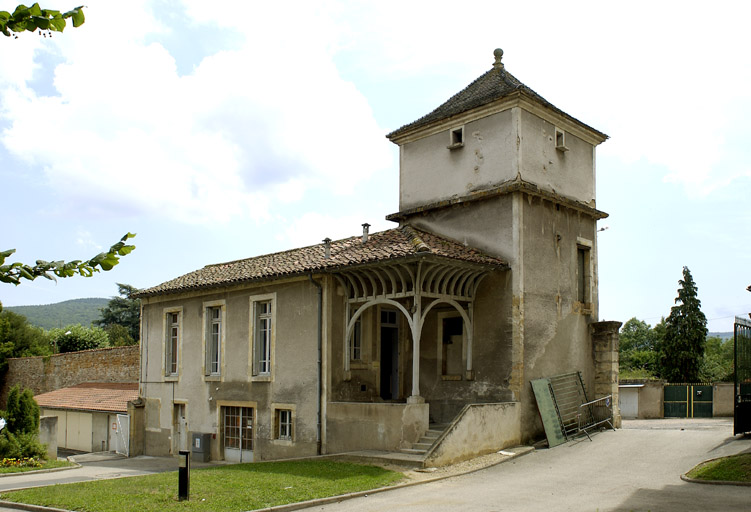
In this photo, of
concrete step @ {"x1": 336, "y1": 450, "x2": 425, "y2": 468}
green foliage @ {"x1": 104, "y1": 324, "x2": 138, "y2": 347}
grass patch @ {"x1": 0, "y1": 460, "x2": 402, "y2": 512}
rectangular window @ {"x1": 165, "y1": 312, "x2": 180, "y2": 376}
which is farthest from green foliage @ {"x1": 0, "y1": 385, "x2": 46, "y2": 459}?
green foliage @ {"x1": 104, "y1": 324, "x2": 138, "y2": 347}

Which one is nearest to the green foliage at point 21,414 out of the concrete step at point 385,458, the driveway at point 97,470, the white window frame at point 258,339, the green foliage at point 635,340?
the driveway at point 97,470

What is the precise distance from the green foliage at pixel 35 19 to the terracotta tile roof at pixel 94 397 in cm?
2309

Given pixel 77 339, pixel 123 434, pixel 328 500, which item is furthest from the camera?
pixel 77 339

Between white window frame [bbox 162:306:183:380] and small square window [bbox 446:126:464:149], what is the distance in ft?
34.8

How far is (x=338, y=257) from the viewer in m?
17.6

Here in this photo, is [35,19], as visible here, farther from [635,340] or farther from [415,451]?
Result: [635,340]

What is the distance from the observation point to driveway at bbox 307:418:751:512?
33.5ft

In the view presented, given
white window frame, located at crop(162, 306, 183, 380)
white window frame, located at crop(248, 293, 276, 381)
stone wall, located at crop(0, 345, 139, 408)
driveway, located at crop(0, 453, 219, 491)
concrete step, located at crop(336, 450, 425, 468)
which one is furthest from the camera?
stone wall, located at crop(0, 345, 139, 408)

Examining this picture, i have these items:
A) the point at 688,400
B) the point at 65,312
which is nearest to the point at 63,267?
the point at 688,400

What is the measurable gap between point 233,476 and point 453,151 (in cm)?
1001

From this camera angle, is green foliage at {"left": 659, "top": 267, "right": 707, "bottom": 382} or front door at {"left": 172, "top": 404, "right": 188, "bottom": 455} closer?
front door at {"left": 172, "top": 404, "right": 188, "bottom": 455}

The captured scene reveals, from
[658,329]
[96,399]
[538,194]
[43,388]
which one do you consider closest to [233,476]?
[538,194]

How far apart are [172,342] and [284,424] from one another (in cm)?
677

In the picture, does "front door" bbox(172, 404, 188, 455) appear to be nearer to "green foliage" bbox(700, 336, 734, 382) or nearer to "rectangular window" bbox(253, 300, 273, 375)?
"rectangular window" bbox(253, 300, 273, 375)
